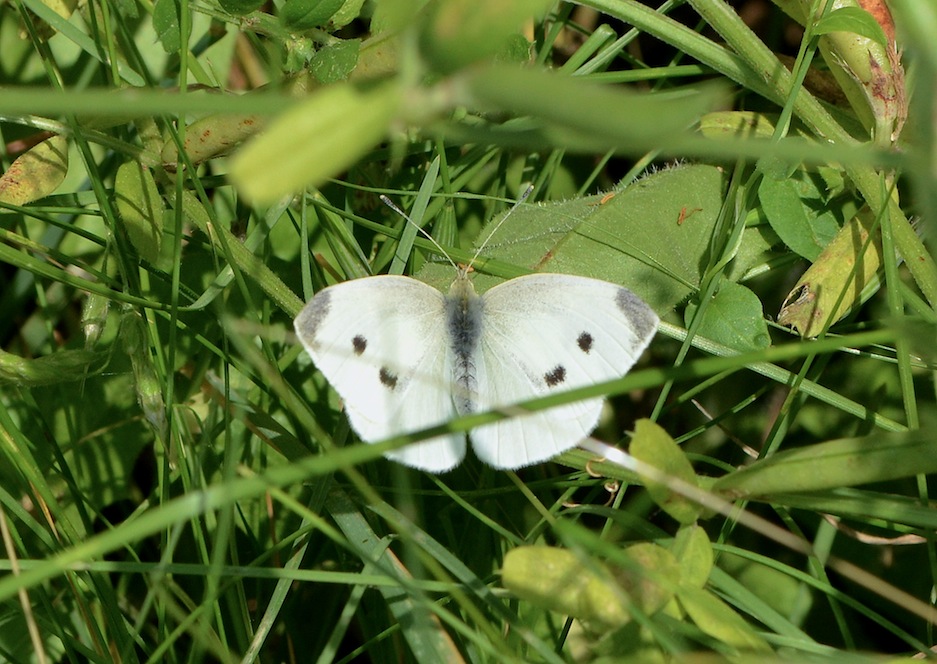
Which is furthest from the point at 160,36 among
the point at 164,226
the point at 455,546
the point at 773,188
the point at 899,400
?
the point at 899,400

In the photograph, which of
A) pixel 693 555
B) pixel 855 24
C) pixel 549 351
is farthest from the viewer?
pixel 549 351

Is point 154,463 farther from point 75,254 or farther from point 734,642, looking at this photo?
point 734,642

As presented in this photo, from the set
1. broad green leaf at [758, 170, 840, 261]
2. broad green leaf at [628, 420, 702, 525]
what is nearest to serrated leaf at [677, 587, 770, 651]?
broad green leaf at [628, 420, 702, 525]

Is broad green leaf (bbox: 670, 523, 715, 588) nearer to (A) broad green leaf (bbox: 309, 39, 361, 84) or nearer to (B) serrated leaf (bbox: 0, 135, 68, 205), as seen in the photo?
(A) broad green leaf (bbox: 309, 39, 361, 84)

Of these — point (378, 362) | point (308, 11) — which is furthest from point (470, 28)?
point (308, 11)

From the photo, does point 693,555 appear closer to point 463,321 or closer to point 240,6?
point 463,321

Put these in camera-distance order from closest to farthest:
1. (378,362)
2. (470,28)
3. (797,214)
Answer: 1. (470,28)
2. (378,362)
3. (797,214)

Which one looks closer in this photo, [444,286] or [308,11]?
[308,11]
